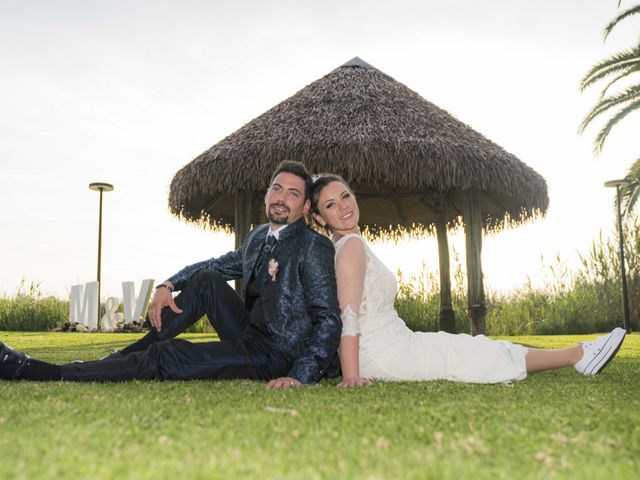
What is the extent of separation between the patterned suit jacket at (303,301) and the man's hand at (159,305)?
0.44 metres

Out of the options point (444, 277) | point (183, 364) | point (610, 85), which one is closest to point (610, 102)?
point (610, 85)

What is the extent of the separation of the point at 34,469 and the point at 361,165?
609cm

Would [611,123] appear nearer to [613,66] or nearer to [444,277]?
[613,66]

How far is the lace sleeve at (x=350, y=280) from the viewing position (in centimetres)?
288

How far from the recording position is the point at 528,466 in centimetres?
146

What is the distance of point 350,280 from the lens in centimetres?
294

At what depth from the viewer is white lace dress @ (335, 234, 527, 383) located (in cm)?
307

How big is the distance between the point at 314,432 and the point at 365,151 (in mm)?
5612

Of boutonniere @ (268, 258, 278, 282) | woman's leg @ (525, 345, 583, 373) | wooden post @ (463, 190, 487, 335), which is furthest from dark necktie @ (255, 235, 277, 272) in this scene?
wooden post @ (463, 190, 487, 335)

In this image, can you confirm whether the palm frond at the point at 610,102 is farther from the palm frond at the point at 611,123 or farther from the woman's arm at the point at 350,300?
the woman's arm at the point at 350,300

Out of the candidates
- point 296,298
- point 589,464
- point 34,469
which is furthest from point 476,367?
point 34,469

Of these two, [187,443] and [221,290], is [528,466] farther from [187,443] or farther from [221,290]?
[221,290]

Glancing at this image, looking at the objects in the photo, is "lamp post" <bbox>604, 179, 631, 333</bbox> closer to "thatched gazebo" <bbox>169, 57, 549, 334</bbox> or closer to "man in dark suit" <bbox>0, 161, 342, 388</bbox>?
"thatched gazebo" <bbox>169, 57, 549, 334</bbox>

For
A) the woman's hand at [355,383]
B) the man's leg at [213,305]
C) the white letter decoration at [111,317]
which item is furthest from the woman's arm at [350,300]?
the white letter decoration at [111,317]
